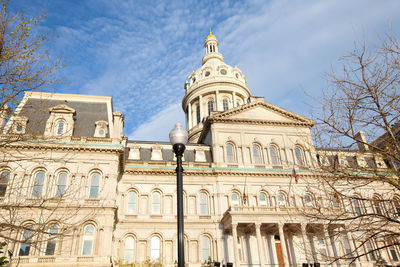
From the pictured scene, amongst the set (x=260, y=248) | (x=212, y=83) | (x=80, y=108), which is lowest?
(x=260, y=248)

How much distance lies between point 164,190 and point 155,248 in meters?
5.71

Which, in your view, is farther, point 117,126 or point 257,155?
point 257,155

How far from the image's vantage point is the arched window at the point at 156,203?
103 ft

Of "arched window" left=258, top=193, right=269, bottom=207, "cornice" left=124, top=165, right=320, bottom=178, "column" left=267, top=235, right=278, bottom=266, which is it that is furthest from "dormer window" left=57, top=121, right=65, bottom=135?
"column" left=267, top=235, right=278, bottom=266

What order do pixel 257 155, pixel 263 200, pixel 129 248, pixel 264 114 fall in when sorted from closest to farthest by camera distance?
pixel 129 248 → pixel 263 200 → pixel 257 155 → pixel 264 114

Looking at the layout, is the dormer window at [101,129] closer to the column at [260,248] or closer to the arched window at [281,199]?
the column at [260,248]

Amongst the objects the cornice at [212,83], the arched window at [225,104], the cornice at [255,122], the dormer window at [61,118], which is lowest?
the dormer window at [61,118]

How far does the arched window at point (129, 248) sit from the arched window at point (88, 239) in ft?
17.6

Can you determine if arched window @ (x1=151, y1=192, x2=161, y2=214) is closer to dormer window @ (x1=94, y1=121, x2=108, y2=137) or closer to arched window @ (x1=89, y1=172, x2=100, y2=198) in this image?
arched window @ (x1=89, y1=172, x2=100, y2=198)

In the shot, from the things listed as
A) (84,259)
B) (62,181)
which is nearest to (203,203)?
(84,259)

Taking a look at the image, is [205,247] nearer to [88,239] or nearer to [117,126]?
[88,239]

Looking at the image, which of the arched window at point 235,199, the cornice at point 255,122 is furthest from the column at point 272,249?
the cornice at point 255,122

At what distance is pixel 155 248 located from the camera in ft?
97.0

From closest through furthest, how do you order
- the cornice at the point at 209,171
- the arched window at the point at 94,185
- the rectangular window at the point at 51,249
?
the rectangular window at the point at 51,249 → the arched window at the point at 94,185 → the cornice at the point at 209,171
